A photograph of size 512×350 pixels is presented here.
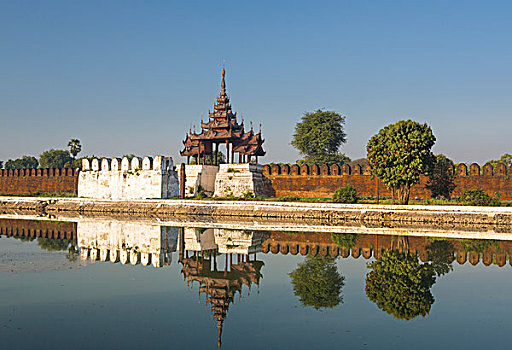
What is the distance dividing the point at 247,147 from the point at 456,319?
3403 cm

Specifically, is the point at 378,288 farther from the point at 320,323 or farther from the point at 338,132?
the point at 338,132

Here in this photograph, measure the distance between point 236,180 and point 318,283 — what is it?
28769 mm

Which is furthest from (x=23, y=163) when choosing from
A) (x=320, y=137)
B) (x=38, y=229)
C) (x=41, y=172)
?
(x=38, y=229)

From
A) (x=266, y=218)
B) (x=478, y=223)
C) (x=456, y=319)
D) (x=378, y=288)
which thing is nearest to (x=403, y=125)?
(x=478, y=223)

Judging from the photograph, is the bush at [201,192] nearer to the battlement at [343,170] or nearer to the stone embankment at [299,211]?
the stone embankment at [299,211]

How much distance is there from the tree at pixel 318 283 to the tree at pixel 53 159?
278 ft

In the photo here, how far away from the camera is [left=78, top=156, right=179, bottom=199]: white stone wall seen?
3881 cm

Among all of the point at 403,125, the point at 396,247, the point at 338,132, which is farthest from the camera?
the point at 338,132

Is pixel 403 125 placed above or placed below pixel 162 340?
above

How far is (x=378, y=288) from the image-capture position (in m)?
11.1

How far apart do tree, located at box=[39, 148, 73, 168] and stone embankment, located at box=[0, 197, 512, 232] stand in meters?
52.8

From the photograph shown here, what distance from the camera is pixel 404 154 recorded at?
29.9 metres

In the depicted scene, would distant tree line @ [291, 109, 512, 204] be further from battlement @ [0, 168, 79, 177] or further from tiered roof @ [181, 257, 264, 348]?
battlement @ [0, 168, 79, 177]

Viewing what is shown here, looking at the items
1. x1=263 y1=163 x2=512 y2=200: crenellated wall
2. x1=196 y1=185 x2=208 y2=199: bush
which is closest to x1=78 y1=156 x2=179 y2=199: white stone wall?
x1=196 y1=185 x2=208 y2=199: bush
